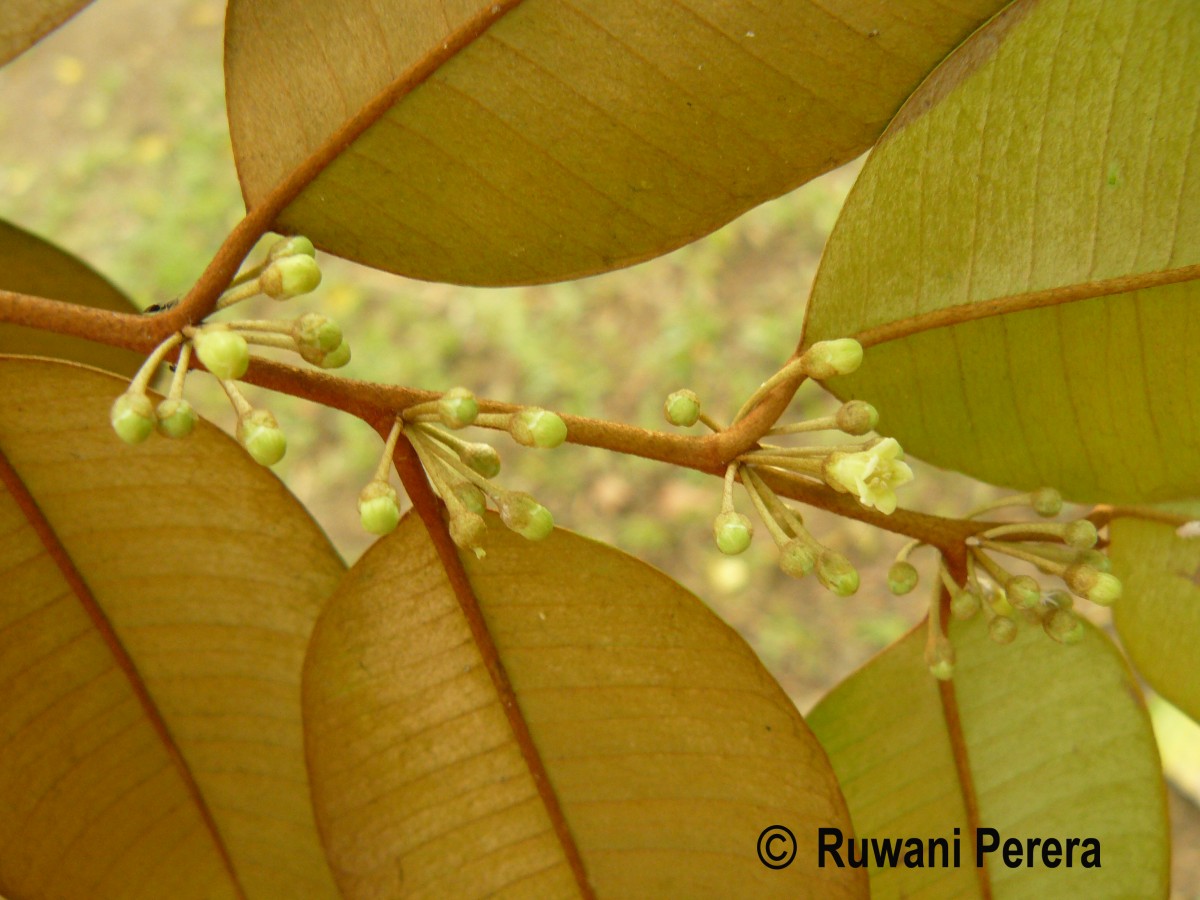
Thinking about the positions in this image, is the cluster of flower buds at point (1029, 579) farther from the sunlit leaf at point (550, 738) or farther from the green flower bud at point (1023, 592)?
the sunlit leaf at point (550, 738)

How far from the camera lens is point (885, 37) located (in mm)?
1050

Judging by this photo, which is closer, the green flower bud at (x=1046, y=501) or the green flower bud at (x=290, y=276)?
the green flower bud at (x=290, y=276)

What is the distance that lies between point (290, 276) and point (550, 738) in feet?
1.85

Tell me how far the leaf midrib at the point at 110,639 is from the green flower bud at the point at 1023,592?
967 millimetres

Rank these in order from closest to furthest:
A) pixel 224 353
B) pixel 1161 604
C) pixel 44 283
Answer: pixel 224 353, pixel 1161 604, pixel 44 283

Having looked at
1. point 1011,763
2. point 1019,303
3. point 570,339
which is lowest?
point 1011,763

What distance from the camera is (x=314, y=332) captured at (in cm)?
100

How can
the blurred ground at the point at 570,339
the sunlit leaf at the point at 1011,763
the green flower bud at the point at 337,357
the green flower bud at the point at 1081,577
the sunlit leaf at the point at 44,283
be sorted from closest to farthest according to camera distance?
the green flower bud at the point at 337,357, the green flower bud at the point at 1081,577, the sunlit leaf at the point at 1011,763, the sunlit leaf at the point at 44,283, the blurred ground at the point at 570,339

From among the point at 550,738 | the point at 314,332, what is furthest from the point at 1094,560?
the point at 314,332

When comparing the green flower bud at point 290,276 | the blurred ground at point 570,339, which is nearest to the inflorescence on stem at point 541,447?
the green flower bud at point 290,276

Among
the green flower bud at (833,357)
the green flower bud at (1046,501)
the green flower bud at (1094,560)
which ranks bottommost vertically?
the green flower bud at (1094,560)

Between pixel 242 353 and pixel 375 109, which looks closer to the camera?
pixel 242 353

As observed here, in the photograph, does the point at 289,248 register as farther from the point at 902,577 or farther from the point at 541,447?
the point at 902,577

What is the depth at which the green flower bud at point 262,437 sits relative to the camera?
995mm
